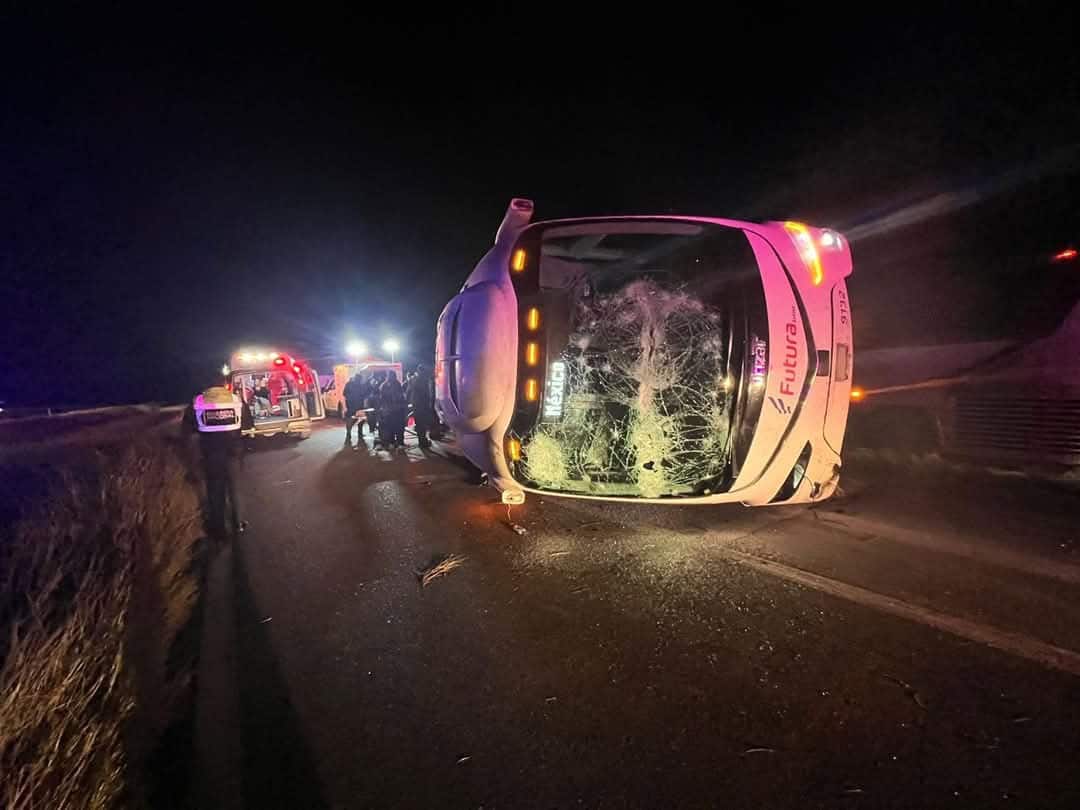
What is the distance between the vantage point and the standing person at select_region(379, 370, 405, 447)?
10.5m

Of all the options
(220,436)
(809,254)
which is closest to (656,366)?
(809,254)

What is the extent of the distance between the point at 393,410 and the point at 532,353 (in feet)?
22.7

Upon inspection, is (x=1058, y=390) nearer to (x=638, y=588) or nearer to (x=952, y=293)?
(x=952, y=293)

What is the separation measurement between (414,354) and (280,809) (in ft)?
95.4

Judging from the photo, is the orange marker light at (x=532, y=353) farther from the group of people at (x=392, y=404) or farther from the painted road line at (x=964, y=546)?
the group of people at (x=392, y=404)

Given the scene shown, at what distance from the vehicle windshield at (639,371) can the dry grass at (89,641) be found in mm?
2707

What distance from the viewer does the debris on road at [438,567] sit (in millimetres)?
3994

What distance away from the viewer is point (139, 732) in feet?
7.60

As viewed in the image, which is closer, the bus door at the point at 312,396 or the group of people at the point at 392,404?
the group of people at the point at 392,404

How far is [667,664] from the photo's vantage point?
8.80ft

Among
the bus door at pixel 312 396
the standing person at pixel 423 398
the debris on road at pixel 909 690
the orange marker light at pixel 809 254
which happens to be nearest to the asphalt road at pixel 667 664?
the debris on road at pixel 909 690

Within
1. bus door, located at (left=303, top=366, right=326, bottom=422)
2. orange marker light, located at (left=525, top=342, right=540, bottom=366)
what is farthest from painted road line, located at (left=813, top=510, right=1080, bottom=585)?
bus door, located at (left=303, top=366, right=326, bottom=422)

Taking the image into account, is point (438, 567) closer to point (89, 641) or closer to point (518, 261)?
point (89, 641)

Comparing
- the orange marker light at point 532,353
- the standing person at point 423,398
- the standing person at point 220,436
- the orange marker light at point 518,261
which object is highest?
the orange marker light at point 518,261
